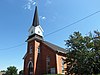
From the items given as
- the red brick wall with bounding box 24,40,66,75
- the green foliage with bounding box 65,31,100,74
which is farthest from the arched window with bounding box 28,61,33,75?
the green foliage with bounding box 65,31,100,74

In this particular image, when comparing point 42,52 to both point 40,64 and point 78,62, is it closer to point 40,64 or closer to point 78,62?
point 40,64

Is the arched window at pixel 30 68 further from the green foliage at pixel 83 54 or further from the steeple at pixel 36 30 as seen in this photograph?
the green foliage at pixel 83 54

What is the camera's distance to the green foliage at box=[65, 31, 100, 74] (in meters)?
17.7

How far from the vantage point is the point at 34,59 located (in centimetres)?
3009

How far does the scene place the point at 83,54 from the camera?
18.1 m

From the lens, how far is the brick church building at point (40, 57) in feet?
95.9

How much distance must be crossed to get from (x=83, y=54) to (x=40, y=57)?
15041 mm

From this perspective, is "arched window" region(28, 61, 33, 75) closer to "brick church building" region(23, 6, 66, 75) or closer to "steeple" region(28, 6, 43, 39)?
"brick church building" region(23, 6, 66, 75)

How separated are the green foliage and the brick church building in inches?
365

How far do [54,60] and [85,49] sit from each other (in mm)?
11410

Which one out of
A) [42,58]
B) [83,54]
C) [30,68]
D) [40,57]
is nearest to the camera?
[83,54]

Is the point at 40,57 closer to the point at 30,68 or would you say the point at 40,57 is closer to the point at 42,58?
the point at 42,58

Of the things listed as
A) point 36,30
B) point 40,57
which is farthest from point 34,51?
point 36,30

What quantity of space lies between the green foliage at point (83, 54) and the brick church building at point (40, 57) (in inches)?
365
